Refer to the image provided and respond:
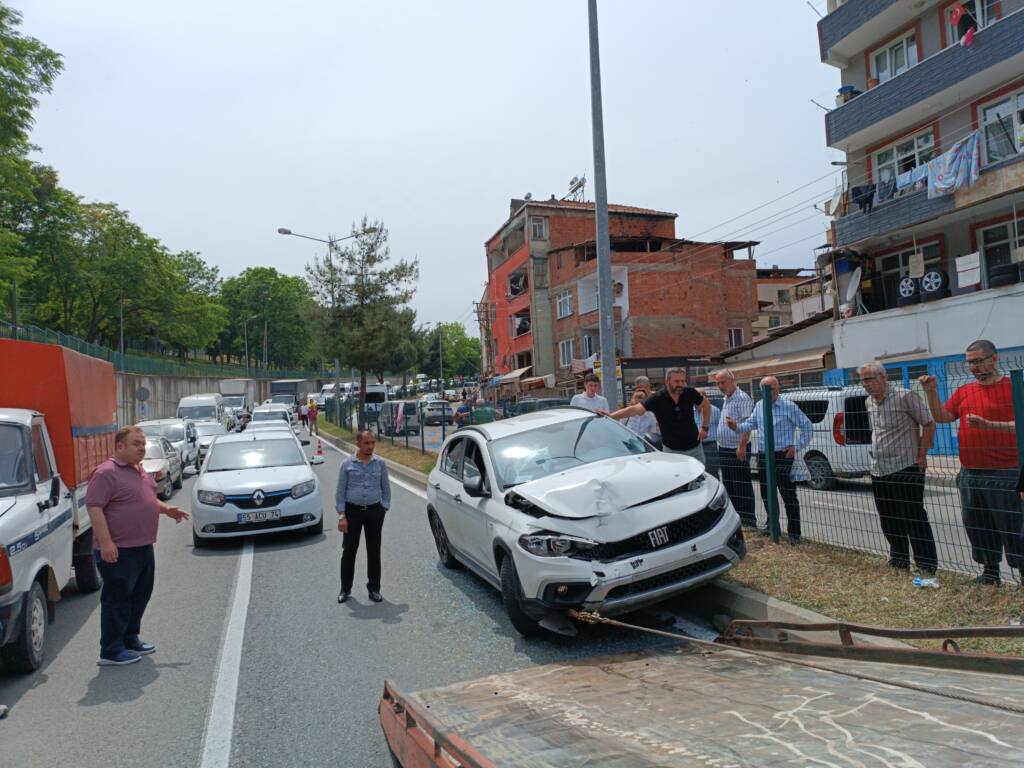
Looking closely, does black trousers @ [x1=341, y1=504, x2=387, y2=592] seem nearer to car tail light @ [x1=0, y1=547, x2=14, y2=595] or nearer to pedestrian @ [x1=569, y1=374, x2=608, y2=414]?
car tail light @ [x1=0, y1=547, x2=14, y2=595]

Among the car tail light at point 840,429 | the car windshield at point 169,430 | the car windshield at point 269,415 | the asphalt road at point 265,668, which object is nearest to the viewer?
the asphalt road at point 265,668

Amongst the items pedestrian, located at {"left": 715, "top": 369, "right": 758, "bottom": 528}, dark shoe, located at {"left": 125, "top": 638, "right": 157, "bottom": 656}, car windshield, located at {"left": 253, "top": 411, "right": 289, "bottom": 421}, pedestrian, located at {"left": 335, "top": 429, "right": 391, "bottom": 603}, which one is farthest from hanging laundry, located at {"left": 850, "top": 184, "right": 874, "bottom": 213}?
car windshield, located at {"left": 253, "top": 411, "right": 289, "bottom": 421}

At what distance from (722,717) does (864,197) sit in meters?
23.3

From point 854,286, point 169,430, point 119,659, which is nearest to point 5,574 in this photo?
point 119,659

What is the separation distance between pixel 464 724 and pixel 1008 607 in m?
3.77

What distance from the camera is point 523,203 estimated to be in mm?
52750

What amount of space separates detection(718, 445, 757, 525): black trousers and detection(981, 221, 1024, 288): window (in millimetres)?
16636

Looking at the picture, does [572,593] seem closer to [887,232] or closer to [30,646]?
[30,646]

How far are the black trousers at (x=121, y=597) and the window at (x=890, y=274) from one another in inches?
915

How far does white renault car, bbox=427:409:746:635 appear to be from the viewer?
16.9ft

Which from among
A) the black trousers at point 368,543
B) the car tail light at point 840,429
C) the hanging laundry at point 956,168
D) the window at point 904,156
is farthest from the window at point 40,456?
the window at point 904,156

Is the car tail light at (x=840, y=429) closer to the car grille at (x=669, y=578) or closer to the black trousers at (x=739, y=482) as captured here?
the black trousers at (x=739, y=482)

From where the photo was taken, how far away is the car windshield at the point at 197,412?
3262 centimetres

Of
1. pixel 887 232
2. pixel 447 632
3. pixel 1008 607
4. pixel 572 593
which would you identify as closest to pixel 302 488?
pixel 447 632
